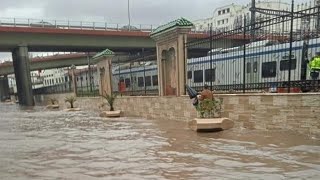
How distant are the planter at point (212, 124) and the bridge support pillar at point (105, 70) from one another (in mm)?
16175

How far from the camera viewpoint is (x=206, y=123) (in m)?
12.4

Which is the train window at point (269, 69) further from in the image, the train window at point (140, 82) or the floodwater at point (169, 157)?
the train window at point (140, 82)

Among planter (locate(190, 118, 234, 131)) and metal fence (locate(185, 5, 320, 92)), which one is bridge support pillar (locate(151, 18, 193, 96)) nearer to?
metal fence (locate(185, 5, 320, 92))

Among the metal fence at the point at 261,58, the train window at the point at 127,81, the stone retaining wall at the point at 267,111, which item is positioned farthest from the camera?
the train window at the point at 127,81

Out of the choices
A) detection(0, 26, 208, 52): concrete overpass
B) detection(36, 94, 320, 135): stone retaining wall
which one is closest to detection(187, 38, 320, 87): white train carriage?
detection(36, 94, 320, 135): stone retaining wall

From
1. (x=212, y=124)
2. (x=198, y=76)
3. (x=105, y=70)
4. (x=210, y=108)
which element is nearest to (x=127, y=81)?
(x=105, y=70)

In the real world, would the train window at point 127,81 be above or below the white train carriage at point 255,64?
below

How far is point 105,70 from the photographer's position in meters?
29.0

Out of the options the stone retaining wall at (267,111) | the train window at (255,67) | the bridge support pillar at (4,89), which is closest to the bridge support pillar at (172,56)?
the stone retaining wall at (267,111)

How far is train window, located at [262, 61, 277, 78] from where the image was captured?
786 inches

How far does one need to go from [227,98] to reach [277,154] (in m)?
4.91

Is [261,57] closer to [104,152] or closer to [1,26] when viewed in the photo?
[104,152]

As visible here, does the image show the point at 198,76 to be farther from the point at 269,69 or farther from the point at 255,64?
the point at 269,69

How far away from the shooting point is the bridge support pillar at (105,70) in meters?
28.4
